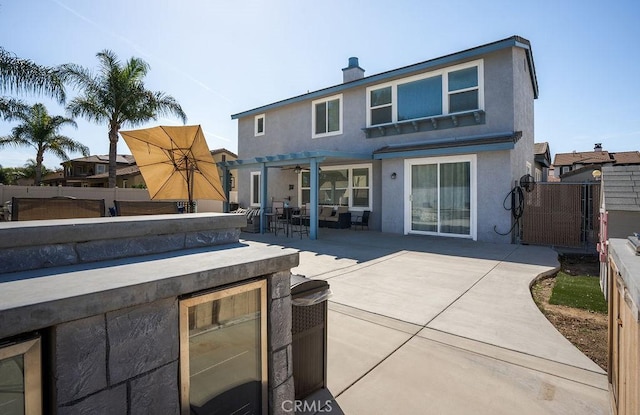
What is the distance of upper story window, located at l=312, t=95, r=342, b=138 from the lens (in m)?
13.7

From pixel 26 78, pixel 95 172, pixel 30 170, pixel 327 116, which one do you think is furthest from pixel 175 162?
pixel 30 170

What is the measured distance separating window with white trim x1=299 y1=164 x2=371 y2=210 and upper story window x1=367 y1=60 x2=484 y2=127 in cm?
208

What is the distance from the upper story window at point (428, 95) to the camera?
1039 cm

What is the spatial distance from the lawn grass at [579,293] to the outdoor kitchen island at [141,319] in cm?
464

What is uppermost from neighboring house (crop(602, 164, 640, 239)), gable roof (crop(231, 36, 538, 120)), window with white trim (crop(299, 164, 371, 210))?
gable roof (crop(231, 36, 538, 120))

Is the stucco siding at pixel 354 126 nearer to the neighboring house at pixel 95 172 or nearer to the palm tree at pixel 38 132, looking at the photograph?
the palm tree at pixel 38 132

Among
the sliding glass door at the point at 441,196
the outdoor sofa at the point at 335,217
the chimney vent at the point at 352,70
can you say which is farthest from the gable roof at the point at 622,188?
the chimney vent at the point at 352,70

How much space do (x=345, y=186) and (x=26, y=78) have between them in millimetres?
11747

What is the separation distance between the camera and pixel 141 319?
1431 mm

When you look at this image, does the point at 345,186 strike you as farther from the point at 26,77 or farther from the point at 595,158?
the point at 595,158

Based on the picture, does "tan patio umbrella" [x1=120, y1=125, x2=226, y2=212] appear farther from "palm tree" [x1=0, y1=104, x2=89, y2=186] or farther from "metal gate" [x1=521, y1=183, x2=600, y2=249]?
"palm tree" [x1=0, y1=104, x2=89, y2=186]

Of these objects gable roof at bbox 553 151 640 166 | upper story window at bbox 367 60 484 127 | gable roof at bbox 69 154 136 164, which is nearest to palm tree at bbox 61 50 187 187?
upper story window at bbox 367 60 484 127

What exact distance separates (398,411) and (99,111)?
1984 cm

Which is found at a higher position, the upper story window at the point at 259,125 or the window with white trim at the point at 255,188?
the upper story window at the point at 259,125
